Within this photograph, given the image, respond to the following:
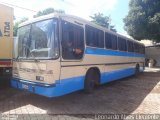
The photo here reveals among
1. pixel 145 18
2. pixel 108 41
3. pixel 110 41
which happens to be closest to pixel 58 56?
pixel 108 41

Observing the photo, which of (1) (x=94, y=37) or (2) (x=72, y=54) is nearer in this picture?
(2) (x=72, y=54)

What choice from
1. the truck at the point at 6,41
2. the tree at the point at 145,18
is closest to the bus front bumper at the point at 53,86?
the truck at the point at 6,41

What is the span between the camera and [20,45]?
716 centimetres

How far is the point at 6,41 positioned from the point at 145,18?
1463cm

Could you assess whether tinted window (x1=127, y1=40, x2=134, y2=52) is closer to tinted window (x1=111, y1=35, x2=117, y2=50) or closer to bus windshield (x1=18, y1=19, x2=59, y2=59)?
tinted window (x1=111, y1=35, x2=117, y2=50)

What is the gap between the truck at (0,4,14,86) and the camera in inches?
317

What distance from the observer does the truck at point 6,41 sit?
317 inches

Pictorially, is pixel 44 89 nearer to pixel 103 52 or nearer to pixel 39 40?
pixel 39 40

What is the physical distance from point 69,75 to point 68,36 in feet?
4.12

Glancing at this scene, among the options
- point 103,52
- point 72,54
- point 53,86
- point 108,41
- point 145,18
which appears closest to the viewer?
point 53,86

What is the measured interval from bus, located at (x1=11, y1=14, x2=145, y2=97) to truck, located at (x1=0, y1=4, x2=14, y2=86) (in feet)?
3.25

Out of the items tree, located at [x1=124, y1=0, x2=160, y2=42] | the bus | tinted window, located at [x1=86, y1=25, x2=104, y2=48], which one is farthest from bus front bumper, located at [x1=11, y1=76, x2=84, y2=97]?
tree, located at [x1=124, y1=0, x2=160, y2=42]

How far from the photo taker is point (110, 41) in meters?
9.68

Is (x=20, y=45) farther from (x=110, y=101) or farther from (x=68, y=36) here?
(x=110, y=101)
